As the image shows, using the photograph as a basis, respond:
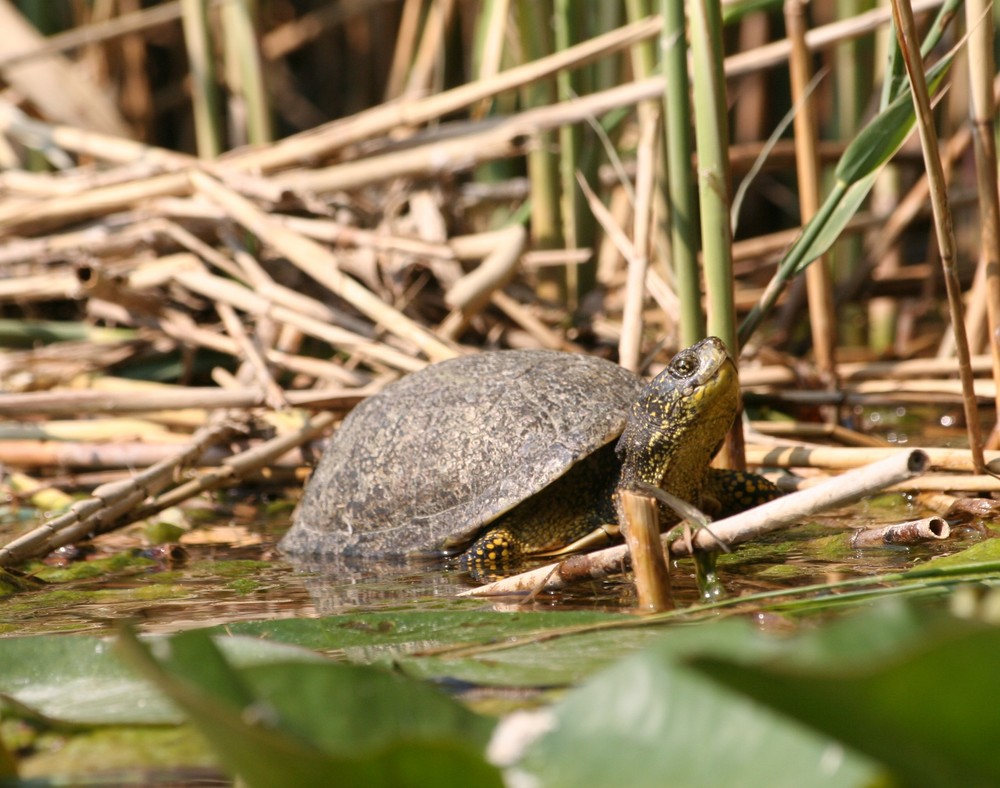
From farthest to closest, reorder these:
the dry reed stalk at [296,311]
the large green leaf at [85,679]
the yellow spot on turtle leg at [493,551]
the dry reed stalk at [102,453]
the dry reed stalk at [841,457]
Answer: the dry reed stalk at [296,311], the dry reed stalk at [102,453], the yellow spot on turtle leg at [493,551], the dry reed stalk at [841,457], the large green leaf at [85,679]

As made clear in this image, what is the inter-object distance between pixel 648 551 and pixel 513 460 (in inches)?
44.1

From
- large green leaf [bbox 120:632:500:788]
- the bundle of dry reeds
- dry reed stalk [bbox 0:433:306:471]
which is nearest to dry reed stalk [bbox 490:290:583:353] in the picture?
the bundle of dry reeds

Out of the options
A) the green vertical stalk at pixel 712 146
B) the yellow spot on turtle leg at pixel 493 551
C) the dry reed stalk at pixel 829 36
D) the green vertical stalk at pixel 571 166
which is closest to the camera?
the green vertical stalk at pixel 712 146

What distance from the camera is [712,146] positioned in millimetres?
2719

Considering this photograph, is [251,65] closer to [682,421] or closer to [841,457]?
[682,421]

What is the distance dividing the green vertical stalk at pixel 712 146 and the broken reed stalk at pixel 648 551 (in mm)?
1061

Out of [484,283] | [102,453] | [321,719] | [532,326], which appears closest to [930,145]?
[321,719]

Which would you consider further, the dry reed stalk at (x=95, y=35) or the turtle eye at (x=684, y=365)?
the dry reed stalk at (x=95, y=35)

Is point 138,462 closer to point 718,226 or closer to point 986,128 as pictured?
point 718,226

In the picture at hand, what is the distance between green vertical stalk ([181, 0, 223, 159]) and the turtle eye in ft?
10.5

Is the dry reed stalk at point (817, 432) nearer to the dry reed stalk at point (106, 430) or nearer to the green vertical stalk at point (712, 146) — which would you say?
the green vertical stalk at point (712, 146)

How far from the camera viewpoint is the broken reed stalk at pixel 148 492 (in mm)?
2762

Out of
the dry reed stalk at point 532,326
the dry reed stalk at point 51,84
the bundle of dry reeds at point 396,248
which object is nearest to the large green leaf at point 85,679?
the bundle of dry reeds at point 396,248

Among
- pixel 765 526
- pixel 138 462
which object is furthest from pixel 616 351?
pixel 765 526
